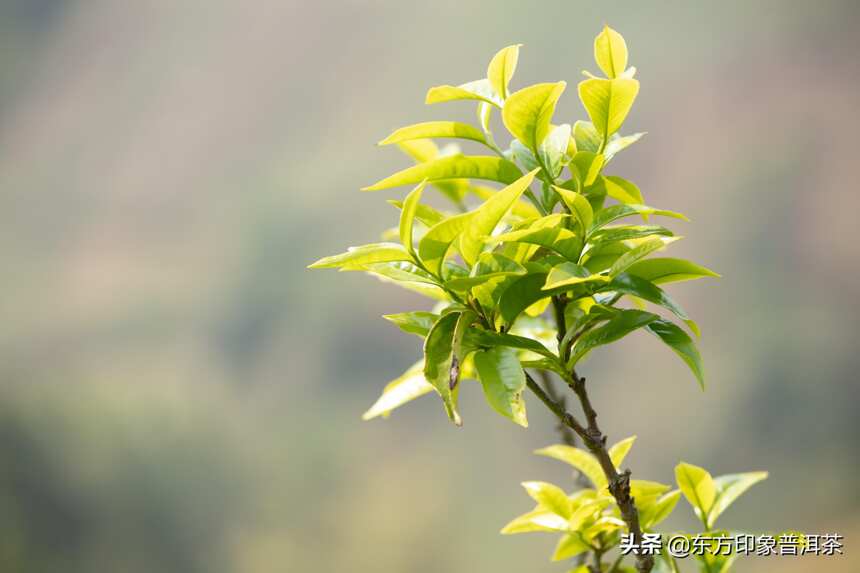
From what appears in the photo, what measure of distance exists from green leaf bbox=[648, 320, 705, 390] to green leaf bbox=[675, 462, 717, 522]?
0.16m

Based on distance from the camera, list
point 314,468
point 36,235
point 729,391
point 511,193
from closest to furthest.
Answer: point 511,193 < point 729,391 < point 314,468 < point 36,235

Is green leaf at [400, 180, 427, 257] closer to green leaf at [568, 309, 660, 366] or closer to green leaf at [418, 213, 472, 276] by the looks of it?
green leaf at [418, 213, 472, 276]

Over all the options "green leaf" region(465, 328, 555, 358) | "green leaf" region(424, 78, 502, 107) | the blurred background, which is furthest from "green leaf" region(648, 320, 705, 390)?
the blurred background

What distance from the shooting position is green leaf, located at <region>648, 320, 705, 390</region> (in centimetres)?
55

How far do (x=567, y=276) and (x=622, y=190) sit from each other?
6.0 inches

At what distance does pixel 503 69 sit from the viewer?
1.97 feet

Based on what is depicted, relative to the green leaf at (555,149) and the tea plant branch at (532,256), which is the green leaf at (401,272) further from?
the green leaf at (555,149)

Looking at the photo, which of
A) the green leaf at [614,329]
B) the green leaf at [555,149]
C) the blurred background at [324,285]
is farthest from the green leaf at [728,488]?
the blurred background at [324,285]

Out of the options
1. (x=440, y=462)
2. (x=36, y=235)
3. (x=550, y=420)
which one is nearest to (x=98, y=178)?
(x=36, y=235)

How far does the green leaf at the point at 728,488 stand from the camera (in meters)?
0.71

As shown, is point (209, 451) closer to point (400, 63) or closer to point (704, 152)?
point (400, 63)

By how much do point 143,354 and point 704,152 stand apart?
70.7 inches

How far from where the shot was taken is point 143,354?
2438mm

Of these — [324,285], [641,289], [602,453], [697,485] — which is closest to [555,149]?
[641,289]
